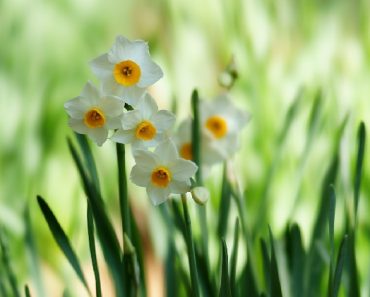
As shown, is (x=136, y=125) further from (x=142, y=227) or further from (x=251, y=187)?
(x=142, y=227)

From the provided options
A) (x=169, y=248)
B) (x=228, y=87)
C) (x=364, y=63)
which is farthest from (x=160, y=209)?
(x=364, y=63)

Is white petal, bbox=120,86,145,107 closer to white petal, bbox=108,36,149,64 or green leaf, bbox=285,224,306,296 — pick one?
white petal, bbox=108,36,149,64

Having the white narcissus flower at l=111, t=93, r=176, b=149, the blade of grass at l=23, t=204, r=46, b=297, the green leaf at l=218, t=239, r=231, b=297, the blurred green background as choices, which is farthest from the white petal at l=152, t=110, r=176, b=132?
the blurred green background

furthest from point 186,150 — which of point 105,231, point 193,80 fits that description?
point 193,80

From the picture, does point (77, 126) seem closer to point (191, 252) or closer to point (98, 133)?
point (98, 133)

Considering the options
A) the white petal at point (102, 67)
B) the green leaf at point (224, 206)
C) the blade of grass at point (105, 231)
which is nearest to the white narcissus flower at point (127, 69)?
the white petal at point (102, 67)

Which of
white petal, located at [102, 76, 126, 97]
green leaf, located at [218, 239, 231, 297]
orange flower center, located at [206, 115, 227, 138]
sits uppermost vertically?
orange flower center, located at [206, 115, 227, 138]
